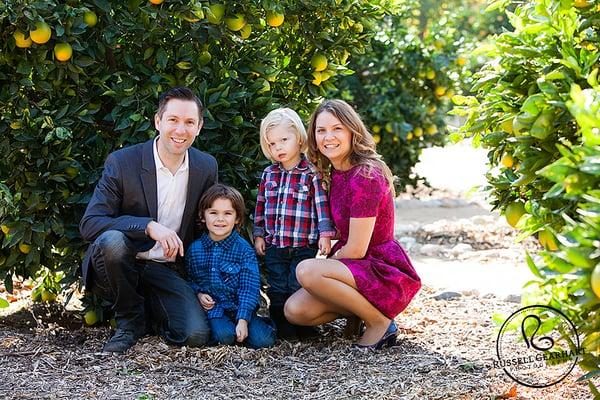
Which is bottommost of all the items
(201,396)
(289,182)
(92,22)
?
(201,396)

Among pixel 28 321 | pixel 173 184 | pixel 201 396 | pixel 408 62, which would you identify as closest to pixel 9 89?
pixel 173 184

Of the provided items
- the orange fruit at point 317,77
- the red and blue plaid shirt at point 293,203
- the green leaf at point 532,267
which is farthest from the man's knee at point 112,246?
the green leaf at point 532,267

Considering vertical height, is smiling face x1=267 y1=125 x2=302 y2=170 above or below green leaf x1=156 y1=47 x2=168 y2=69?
below

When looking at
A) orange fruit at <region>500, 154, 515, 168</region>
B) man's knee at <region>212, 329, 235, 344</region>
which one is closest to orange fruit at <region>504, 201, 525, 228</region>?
orange fruit at <region>500, 154, 515, 168</region>

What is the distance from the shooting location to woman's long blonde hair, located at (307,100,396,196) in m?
4.03

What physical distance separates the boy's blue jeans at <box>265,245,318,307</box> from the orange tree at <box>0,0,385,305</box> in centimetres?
42

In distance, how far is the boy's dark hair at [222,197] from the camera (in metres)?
4.11

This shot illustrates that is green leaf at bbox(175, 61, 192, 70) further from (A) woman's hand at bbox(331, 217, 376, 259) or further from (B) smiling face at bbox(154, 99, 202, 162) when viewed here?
(A) woman's hand at bbox(331, 217, 376, 259)

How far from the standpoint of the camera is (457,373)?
3598 millimetres

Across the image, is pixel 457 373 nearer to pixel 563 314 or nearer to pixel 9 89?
pixel 563 314

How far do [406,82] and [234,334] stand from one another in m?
4.28

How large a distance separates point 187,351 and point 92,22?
1.60 m

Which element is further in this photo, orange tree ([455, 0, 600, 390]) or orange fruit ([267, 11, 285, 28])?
orange fruit ([267, 11, 285, 28])

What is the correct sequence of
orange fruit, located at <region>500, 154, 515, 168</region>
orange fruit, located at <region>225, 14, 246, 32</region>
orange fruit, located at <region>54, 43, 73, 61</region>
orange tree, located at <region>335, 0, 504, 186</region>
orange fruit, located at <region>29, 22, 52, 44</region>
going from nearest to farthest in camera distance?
orange fruit, located at <region>500, 154, 515, 168</region> < orange fruit, located at <region>29, 22, 52, 44</region> < orange fruit, located at <region>54, 43, 73, 61</region> < orange fruit, located at <region>225, 14, 246, 32</region> < orange tree, located at <region>335, 0, 504, 186</region>
